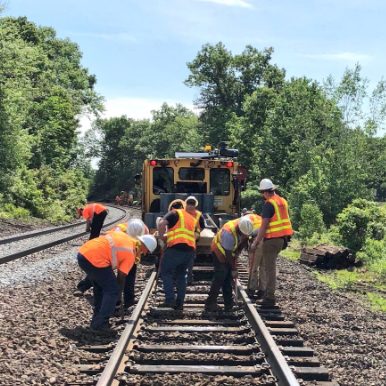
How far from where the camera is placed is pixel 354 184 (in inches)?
951

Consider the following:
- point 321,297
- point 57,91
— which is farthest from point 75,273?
point 57,91

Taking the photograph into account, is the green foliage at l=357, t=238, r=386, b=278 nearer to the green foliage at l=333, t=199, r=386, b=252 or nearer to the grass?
the grass

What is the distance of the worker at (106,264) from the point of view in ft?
20.5

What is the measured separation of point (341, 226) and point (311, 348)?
1001 centimetres

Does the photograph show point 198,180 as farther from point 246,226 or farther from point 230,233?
point 246,226

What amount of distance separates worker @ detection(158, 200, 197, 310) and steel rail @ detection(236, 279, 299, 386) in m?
1.23

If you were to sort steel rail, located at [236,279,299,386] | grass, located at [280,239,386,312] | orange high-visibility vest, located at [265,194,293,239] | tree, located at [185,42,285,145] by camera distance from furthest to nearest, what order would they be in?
1. tree, located at [185,42,285,145]
2. grass, located at [280,239,386,312]
3. orange high-visibility vest, located at [265,194,293,239]
4. steel rail, located at [236,279,299,386]

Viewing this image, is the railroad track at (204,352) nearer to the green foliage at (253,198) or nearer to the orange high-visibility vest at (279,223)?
the orange high-visibility vest at (279,223)

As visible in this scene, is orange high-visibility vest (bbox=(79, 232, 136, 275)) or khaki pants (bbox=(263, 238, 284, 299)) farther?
khaki pants (bbox=(263, 238, 284, 299))

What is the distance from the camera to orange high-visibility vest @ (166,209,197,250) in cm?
Answer: 764

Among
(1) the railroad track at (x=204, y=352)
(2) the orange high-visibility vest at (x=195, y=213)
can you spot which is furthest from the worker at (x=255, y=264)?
(1) the railroad track at (x=204, y=352)

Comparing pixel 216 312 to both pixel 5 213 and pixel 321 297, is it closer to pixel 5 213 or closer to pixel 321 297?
pixel 321 297

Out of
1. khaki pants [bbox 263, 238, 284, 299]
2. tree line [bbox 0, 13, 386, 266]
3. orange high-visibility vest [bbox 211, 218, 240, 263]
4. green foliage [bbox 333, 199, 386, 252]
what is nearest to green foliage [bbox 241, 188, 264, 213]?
tree line [bbox 0, 13, 386, 266]

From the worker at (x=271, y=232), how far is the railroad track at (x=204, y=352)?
52cm
